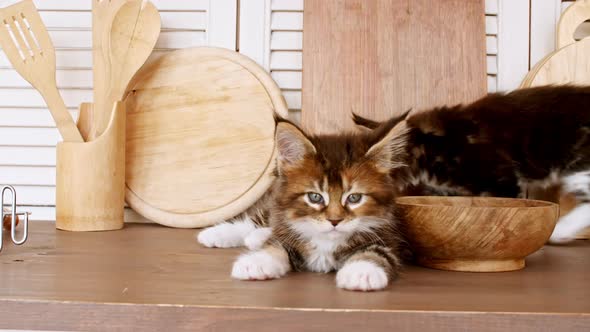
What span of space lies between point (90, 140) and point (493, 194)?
1.10 meters

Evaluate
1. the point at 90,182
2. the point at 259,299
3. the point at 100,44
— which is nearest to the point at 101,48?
the point at 100,44

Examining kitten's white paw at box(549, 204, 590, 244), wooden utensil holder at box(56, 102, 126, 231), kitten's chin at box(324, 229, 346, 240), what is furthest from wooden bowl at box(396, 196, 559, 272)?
wooden utensil holder at box(56, 102, 126, 231)

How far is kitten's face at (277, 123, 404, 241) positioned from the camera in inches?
44.6

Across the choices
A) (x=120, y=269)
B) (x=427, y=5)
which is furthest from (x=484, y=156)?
(x=120, y=269)

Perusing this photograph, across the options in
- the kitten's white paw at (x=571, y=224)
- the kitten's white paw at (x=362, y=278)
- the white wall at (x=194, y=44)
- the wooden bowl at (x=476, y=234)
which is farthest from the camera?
the white wall at (x=194, y=44)

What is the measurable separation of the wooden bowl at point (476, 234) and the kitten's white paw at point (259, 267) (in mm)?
272

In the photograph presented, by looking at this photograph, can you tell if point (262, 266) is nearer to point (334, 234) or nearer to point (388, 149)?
point (334, 234)

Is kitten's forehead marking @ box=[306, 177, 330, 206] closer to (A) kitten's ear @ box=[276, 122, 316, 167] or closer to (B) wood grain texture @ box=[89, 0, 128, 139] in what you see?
(A) kitten's ear @ box=[276, 122, 316, 167]

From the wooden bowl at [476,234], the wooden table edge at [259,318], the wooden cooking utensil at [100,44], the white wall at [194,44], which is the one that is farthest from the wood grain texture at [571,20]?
the wooden cooking utensil at [100,44]

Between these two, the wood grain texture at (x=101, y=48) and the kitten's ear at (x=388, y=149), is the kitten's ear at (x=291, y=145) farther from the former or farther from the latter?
the wood grain texture at (x=101, y=48)

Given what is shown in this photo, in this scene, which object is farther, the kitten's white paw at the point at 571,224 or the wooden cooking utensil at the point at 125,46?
the wooden cooking utensil at the point at 125,46

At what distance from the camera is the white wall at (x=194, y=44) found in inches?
68.0

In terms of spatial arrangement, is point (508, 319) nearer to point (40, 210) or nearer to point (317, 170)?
point (317, 170)

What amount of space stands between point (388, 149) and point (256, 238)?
397 mm
